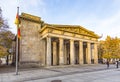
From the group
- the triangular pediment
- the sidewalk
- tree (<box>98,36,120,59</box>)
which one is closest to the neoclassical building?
the triangular pediment

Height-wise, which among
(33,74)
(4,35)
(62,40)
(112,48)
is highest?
(4,35)

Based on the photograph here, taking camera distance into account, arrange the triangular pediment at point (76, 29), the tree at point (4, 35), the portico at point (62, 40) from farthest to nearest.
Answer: the triangular pediment at point (76, 29), the portico at point (62, 40), the tree at point (4, 35)

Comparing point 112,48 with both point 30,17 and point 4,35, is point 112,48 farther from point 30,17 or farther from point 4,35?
point 4,35

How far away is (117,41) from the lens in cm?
4069

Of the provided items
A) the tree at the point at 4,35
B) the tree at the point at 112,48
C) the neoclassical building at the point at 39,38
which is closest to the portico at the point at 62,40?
the neoclassical building at the point at 39,38

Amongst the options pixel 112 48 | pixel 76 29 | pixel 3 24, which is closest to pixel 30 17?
pixel 3 24

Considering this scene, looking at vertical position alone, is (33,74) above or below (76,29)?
below

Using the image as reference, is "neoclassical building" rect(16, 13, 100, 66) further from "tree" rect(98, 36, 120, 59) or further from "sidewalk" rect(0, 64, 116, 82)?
"tree" rect(98, 36, 120, 59)

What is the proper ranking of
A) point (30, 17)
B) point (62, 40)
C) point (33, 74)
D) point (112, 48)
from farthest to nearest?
point (112, 48)
point (62, 40)
point (30, 17)
point (33, 74)

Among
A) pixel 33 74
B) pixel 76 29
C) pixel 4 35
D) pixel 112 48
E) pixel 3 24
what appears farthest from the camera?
pixel 112 48

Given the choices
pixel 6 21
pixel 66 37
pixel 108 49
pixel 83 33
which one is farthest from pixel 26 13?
pixel 108 49

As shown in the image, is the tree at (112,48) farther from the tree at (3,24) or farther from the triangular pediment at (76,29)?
the tree at (3,24)

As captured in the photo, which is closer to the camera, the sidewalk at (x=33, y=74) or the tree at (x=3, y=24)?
the sidewalk at (x=33, y=74)

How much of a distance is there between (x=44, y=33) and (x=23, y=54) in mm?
5833
